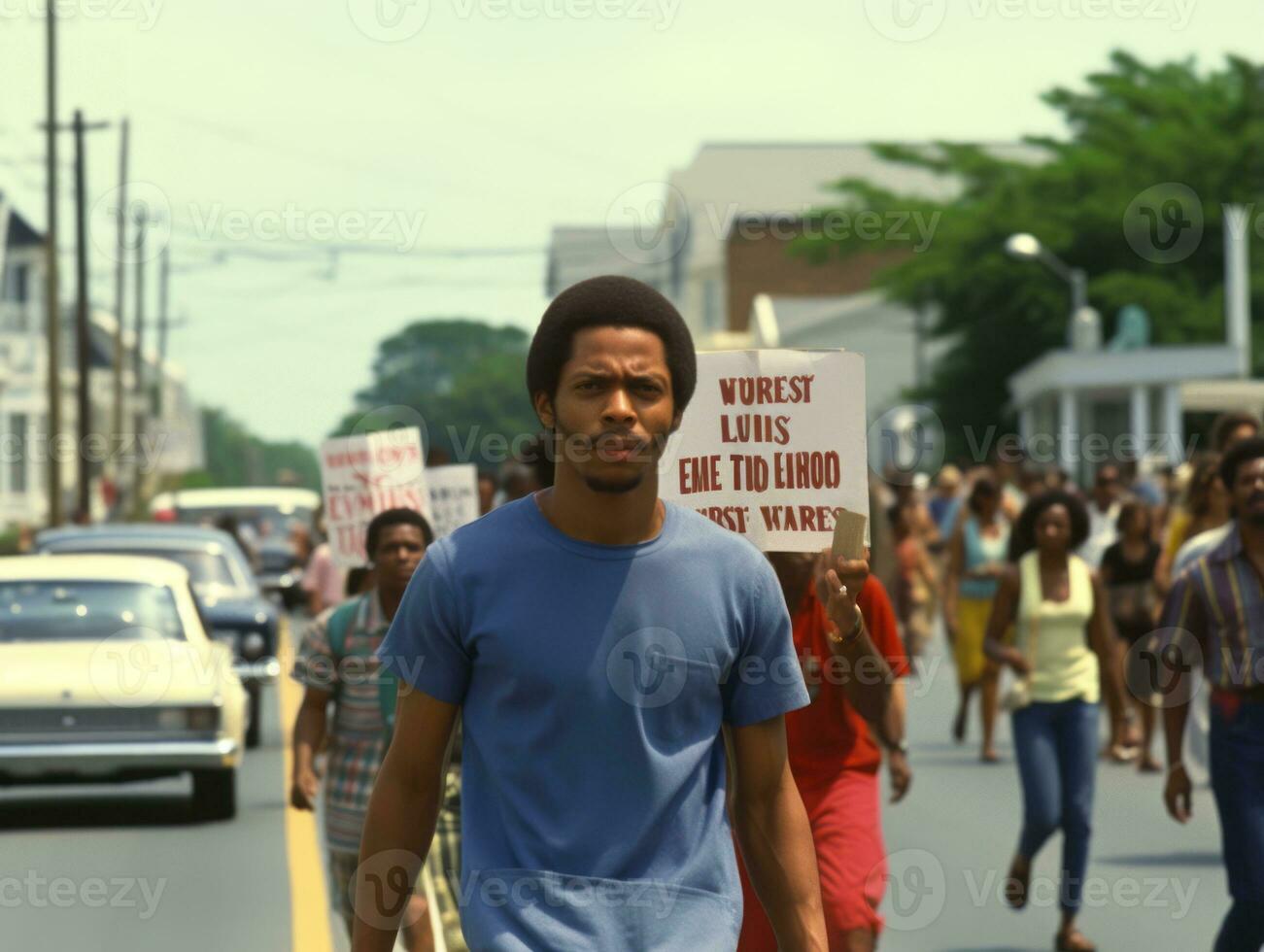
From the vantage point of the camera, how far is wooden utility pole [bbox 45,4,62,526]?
40844mm

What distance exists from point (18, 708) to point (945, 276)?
168 ft

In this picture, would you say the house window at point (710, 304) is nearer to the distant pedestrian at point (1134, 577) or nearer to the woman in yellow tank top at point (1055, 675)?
the distant pedestrian at point (1134, 577)

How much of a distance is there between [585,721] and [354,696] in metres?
4.37

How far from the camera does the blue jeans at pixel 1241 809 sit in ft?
25.1

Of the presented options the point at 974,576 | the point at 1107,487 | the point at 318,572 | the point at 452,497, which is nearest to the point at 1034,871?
the point at 452,497

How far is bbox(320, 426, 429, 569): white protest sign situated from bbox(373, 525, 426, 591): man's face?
12.1ft

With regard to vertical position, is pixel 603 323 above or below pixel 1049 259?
below

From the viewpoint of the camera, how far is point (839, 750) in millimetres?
7180

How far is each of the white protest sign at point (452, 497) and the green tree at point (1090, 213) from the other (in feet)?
161

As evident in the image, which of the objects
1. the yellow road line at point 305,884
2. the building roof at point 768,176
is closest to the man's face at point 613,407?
the yellow road line at point 305,884

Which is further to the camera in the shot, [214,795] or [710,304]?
[710,304]

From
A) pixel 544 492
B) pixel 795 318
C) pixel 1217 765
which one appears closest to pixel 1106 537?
pixel 1217 765

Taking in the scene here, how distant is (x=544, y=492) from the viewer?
429 cm

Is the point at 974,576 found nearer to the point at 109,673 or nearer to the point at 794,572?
the point at 109,673
